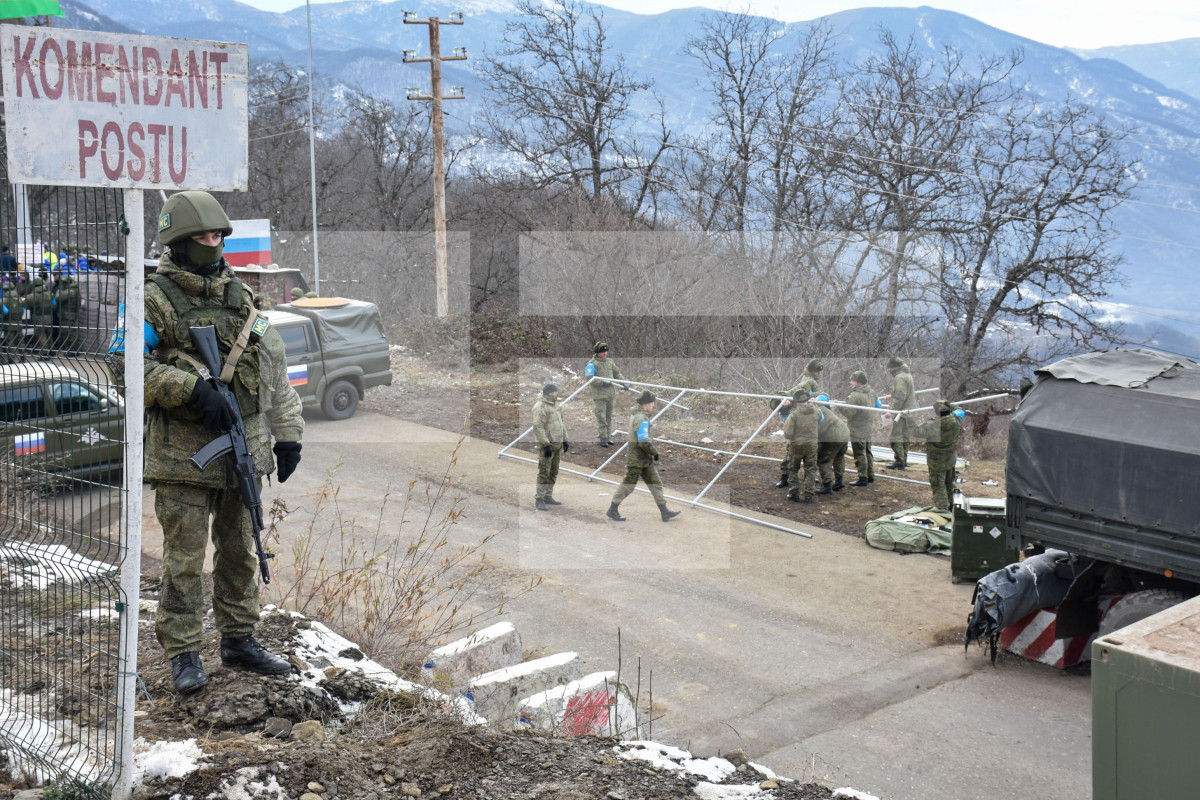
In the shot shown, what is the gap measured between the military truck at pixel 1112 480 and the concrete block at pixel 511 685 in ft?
13.8

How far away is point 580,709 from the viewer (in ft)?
16.1

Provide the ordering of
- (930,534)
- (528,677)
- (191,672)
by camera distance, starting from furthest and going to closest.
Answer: (930,534) < (528,677) < (191,672)

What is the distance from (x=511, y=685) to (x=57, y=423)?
262 centimetres

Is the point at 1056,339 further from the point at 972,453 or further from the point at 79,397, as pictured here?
the point at 79,397

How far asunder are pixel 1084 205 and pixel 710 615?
23.0 metres

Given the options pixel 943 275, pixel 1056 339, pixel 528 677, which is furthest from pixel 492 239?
pixel 528 677

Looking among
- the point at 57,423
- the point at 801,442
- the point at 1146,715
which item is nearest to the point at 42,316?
the point at 57,423

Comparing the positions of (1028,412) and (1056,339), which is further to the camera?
(1056,339)

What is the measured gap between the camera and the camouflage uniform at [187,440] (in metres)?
3.83

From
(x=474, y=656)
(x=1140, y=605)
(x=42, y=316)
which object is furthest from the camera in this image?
(x=1140, y=605)

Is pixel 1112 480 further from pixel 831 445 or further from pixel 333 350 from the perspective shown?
pixel 333 350

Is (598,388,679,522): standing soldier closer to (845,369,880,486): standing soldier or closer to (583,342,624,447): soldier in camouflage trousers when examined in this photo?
(845,369,880,486): standing soldier

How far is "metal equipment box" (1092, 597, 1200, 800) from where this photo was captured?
2.92 m

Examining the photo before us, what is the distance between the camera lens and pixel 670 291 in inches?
826
